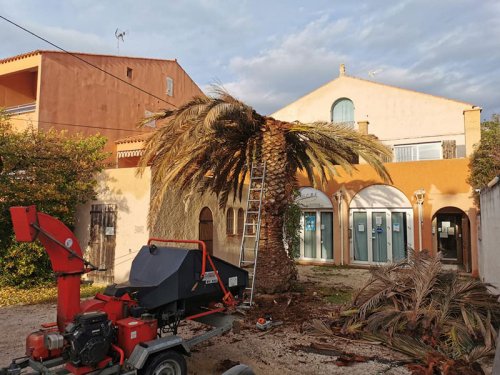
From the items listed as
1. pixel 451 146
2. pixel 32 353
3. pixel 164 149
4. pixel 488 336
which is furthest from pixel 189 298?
pixel 451 146

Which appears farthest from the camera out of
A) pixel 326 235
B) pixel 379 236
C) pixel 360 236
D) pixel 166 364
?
pixel 326 235

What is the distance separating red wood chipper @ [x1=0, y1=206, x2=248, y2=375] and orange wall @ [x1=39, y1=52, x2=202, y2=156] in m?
10.1

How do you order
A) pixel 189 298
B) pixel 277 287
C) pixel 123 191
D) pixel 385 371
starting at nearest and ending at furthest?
pixel 189 298
pixel 385 371
pixel 277 287
pixel 123 191

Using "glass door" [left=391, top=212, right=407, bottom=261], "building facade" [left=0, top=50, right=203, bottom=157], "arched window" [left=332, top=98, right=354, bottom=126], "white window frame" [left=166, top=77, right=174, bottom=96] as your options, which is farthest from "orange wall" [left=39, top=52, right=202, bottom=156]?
"glass door" [left=391, top=212, right=407, bottom=261]

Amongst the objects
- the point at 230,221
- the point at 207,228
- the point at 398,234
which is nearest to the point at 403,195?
the point at 398,234

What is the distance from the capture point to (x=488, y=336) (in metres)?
5.74

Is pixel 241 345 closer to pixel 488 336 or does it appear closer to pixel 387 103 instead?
pixel 488 336

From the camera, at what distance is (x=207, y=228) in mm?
13148

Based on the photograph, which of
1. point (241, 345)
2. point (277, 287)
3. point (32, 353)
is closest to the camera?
point (32, 353)

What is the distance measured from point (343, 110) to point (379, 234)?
9.16 metres

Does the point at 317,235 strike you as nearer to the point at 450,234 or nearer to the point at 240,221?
the point at 240,221

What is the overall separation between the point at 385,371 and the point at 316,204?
42.9 ft

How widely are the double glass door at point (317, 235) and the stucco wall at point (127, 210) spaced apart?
951cm

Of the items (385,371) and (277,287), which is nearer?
(385,371)
